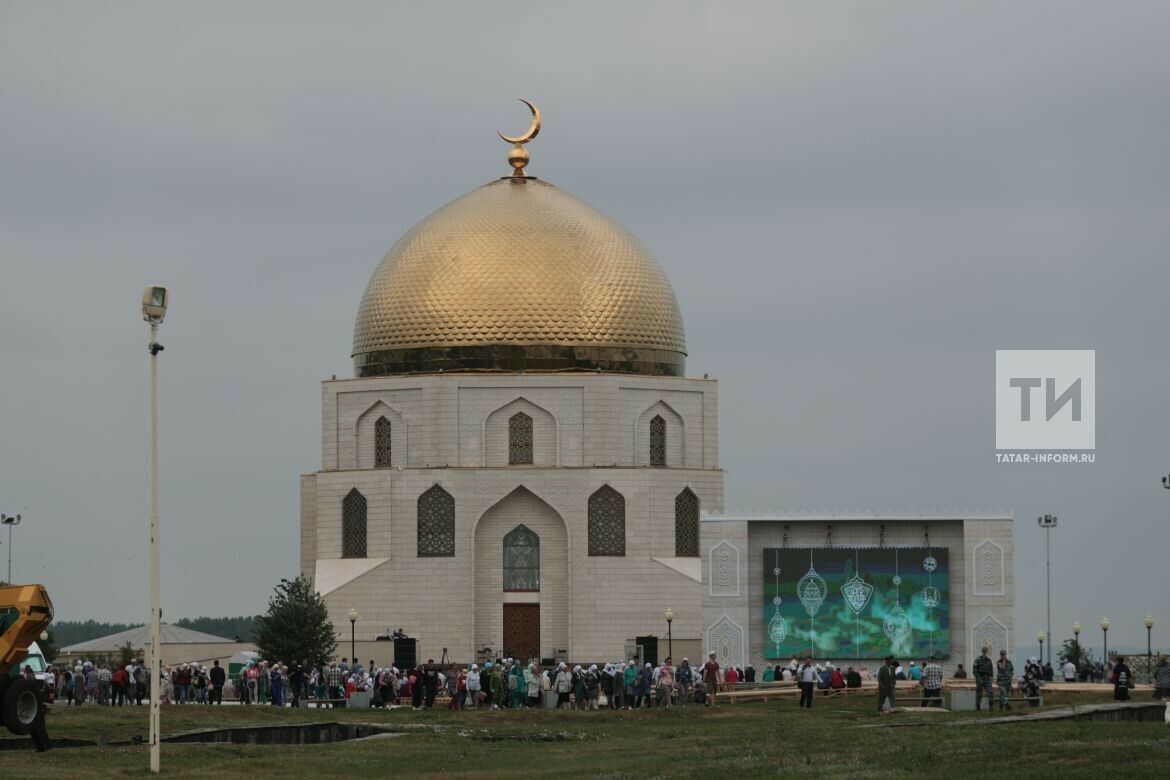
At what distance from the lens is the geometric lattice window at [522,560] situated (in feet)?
183

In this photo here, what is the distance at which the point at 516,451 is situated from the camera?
185 ft

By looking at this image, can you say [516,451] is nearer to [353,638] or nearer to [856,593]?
[353,638]

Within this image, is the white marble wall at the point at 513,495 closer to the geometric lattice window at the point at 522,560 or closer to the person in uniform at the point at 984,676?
the geometric lattice window at the point at 522,560

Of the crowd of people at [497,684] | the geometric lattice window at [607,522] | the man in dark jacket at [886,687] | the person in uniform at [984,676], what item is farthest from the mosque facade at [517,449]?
the person in uniform at [984,676]

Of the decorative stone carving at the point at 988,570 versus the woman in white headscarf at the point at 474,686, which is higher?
the decorative stone carving at the point at 988,570

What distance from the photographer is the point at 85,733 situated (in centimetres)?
3097

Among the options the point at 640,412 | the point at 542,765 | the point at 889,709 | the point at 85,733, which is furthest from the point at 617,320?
the point at 542,765

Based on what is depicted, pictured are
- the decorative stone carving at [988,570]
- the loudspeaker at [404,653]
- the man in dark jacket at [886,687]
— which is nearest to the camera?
the man in dark jacket at [886,687]

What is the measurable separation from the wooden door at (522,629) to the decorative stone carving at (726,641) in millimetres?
6291

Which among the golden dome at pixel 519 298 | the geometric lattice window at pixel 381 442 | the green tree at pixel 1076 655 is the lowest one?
the green tree at pixel 1076 655

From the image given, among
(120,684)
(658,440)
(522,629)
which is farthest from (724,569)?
(120,684)

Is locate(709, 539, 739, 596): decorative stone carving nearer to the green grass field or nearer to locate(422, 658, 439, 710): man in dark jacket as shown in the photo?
locate(422, 658, 439, 710): man in dark jacket

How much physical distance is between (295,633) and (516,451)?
27.1 feet

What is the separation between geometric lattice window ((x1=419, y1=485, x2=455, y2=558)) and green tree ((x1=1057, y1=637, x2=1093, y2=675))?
49.5ft
